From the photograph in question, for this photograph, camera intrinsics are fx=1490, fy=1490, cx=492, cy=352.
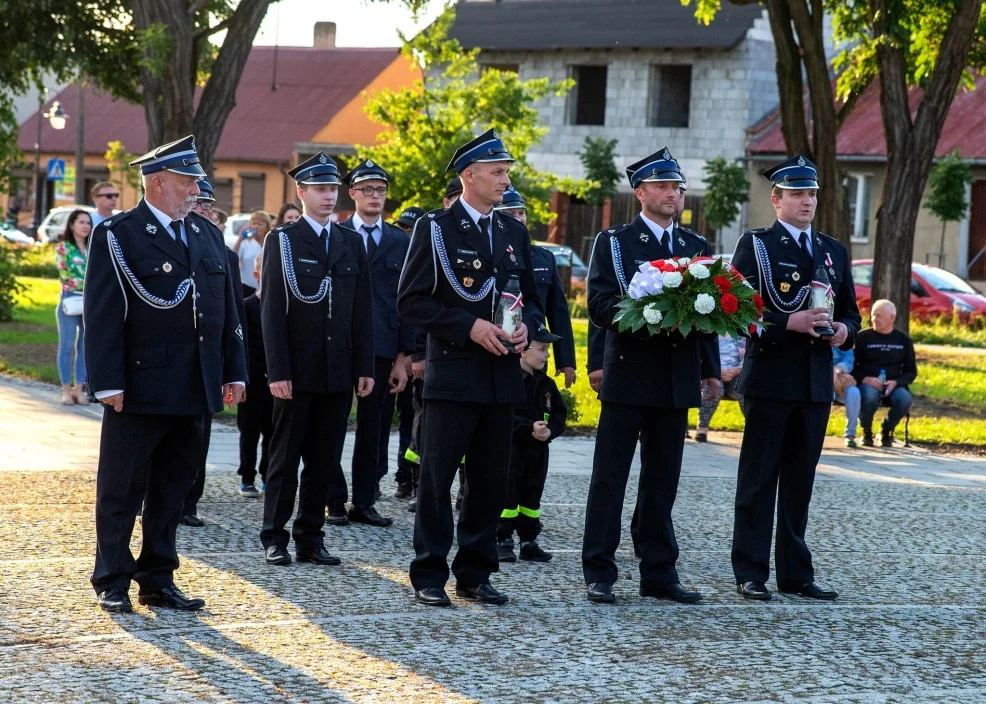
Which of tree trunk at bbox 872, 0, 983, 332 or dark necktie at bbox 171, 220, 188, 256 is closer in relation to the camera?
dark necktie at bbox 171, 220, 188, 256

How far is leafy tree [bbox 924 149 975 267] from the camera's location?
112ft

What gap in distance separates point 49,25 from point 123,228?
13.0 m

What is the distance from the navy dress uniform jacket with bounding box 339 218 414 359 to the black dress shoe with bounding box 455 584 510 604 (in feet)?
9.28

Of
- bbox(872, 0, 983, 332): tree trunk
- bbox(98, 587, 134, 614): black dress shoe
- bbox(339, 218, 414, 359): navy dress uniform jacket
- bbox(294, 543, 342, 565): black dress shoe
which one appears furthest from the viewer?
bbox(872, 0, 983, 332): tree trunk

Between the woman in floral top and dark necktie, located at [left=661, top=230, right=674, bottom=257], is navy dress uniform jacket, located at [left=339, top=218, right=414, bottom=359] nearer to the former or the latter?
dark necktie, located at [left=661, top=230, right=674, bottom=257]

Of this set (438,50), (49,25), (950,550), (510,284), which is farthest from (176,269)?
(438,50)

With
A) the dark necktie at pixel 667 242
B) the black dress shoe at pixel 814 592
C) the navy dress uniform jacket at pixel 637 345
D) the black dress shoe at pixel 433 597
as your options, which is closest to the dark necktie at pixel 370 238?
the navy dress uniform jacket at pixel 637 345

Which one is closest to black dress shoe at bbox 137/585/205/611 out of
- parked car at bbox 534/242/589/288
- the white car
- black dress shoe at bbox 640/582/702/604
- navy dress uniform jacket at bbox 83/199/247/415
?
navy dress uniform jacket at bbox 83/199/247/415

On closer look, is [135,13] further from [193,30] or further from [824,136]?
[824,136]

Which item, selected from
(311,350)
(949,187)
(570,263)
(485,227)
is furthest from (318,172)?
(949,187)

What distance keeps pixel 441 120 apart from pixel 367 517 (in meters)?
18.2

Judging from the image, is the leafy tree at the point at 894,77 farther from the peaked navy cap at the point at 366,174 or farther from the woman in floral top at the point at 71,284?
the peaked navy cap at the point at 366,174

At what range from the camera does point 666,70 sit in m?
43.0

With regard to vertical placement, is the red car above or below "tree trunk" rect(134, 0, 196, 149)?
below
